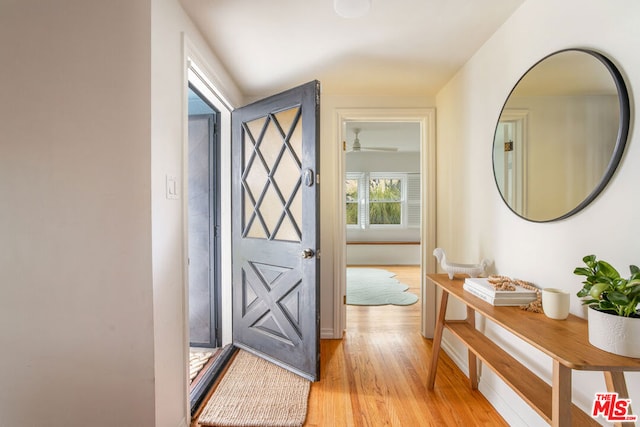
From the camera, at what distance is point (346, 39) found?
1857 mm

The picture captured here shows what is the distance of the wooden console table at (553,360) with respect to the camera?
34.0 inches

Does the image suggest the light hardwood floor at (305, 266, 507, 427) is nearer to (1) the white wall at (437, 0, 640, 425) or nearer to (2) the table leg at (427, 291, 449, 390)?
(2) the table leg at (427, 291, 449, 390)

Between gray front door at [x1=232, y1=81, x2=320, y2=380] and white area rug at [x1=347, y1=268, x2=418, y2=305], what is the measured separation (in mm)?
1738

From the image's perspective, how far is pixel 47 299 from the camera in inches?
50.9

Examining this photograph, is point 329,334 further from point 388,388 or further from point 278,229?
point 278,229

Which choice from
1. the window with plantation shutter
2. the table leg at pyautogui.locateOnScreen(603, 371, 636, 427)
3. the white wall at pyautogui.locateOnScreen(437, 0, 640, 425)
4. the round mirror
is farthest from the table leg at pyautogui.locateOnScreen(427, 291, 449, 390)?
the window with plantation shutter

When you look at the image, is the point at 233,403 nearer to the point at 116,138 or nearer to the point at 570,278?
the point at 116,138

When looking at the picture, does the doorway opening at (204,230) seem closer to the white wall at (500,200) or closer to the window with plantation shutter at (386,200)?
the white wall at (500,200)

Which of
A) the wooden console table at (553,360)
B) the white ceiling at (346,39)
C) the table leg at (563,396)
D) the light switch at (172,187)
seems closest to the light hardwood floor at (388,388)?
the wooden console table at (553,360)

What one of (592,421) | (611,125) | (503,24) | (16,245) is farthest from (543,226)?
(16,245)

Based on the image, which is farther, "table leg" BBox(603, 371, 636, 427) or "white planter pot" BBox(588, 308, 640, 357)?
"table leg" BBox(603, 371, 636, 427)

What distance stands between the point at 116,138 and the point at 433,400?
90.5 inches

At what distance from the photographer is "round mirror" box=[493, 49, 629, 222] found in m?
1.07

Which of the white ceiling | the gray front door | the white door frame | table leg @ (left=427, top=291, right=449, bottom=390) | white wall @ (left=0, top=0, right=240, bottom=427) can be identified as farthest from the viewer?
the white door frame
